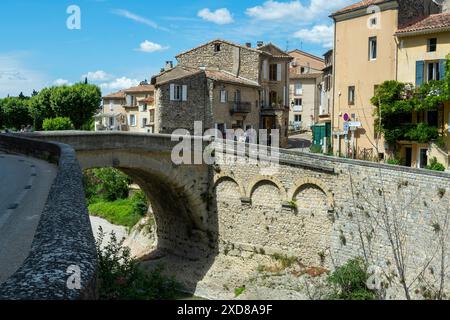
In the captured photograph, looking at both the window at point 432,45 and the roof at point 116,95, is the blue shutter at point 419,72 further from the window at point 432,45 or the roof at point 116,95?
the roof at point 116,95

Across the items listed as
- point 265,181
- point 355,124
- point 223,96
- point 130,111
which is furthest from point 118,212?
point 130,111

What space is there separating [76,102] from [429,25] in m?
46.3

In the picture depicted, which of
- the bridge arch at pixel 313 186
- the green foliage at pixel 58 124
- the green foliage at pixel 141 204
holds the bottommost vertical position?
the green foliage at pixel 141 204

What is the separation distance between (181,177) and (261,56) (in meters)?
21.4

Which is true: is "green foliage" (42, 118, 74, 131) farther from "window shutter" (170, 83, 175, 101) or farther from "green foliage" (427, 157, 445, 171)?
"green foliage" (427, 157, 445, 171)

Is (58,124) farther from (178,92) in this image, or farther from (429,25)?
(429,25)

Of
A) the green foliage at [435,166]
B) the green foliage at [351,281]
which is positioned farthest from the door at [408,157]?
the green foliage at [351,281]

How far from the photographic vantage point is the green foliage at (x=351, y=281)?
19.1m

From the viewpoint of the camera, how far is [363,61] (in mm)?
30453

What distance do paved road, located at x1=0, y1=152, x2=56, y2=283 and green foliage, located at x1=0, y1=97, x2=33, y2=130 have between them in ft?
207

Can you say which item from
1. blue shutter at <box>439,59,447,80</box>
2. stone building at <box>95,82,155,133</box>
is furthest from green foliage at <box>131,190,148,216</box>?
blue shutter at <box>439,59,447,80</box>

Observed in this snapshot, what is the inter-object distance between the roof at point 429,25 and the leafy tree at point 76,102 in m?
44.2

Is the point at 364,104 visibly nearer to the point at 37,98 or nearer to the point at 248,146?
the point at 248,146

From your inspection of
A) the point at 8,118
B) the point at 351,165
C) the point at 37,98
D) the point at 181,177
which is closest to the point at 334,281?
the point at 351,165
